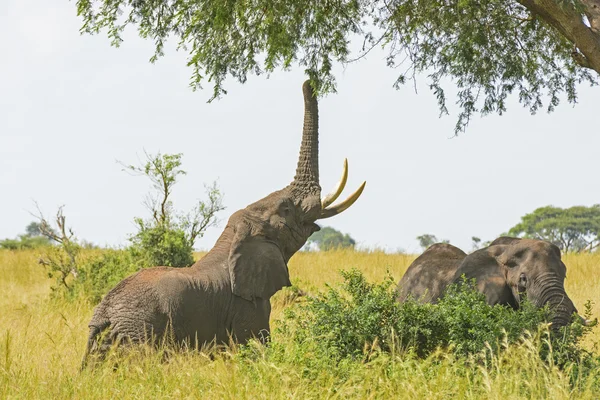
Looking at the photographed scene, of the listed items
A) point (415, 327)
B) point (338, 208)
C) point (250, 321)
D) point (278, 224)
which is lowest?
point (415, 327)

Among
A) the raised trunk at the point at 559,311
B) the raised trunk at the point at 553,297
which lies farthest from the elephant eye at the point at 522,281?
the raised trunk at the point at 559,311

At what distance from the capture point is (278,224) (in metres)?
9.53

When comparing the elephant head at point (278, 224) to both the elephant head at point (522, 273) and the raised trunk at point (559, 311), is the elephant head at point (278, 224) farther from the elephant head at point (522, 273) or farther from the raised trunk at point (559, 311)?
the raised trunk at point (559, 311)

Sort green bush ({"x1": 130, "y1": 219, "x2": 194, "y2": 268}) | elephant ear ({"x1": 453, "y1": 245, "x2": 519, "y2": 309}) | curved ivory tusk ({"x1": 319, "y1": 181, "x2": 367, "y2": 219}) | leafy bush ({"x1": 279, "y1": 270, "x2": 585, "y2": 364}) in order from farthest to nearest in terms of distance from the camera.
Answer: green bush ({"x1": 130, "y1": 219, "x2": 194, "y2": 268}) < curved ivory tusk ({"x1": 319, "y1": 181, "x2": 367, "y2": 219}) < elephant ear ({"x1": 453, "y1": 245, "x2": 519, "y2": 309}) < leafy bush ({"x1": 279, "y1": 270, "x2": 585, "y2": 364})

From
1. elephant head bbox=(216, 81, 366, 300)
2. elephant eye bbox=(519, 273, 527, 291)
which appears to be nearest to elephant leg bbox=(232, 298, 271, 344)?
elephant head bbox=(216, 81, 366, 300)

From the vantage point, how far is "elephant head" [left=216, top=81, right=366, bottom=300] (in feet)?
30.3

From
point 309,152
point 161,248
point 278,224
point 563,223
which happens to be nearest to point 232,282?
point 278,224

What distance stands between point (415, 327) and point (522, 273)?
1761 millimetres

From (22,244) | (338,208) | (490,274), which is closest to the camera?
(490,274)

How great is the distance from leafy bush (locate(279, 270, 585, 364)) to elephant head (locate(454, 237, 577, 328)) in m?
0.54

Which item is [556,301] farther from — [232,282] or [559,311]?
[232,282]

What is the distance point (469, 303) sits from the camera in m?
8.45

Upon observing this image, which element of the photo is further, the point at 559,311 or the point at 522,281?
the point at 522,281

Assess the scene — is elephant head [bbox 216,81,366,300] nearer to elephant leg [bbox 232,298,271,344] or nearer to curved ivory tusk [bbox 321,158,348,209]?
curved ivory tusk [bbox 321,158,348,209]
